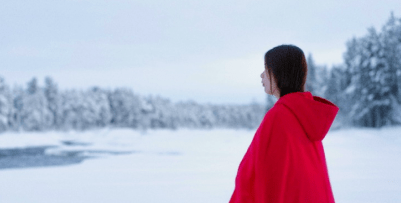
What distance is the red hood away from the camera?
1905 millimetres

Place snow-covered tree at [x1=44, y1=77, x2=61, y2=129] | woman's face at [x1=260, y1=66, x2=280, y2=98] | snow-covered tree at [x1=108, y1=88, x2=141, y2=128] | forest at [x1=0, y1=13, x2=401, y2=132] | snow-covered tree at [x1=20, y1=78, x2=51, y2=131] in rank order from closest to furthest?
woman's face at [x1=260, y1=66, x2=280, y2=98] → forest at [x1=0, y1=13, x2=401, y2=132] → snow-covered tree at [x1=20, y1=78, x2=51, y2=131] → snow-covered tree at [x1=44, y1=77, x2=61, y2=129] → snow-covered tree at [x1=108, y1=88, x2=141, y2=128]

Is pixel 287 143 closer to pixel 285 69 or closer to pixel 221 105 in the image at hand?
pixel 285 69

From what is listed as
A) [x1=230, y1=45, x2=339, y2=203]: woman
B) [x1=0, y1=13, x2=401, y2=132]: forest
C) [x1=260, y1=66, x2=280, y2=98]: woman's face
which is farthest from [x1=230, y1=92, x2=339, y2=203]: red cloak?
[x1=0, y1=13, x2=401, y2=132]: forest

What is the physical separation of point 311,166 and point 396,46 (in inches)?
1423

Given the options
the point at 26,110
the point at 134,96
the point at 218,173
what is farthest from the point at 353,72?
the point at 26,110

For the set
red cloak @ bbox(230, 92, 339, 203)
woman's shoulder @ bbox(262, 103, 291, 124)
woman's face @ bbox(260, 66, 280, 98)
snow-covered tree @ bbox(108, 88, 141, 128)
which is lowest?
snow-covered tree @ bbox(108, 88, 141, 128)

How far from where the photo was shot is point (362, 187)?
7309 mm

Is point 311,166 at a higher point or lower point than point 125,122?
higher

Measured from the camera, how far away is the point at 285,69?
1.94m

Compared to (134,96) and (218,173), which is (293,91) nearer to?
(218,173)

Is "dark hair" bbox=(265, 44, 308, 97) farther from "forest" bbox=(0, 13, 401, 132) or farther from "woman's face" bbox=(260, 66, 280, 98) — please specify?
"forest" bbox=(0, 13, 401, 132)

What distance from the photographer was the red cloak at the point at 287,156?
188 cm

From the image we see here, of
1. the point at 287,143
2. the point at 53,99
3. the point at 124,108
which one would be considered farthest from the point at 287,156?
the point at 124,108

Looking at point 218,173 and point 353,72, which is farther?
point 353,72
